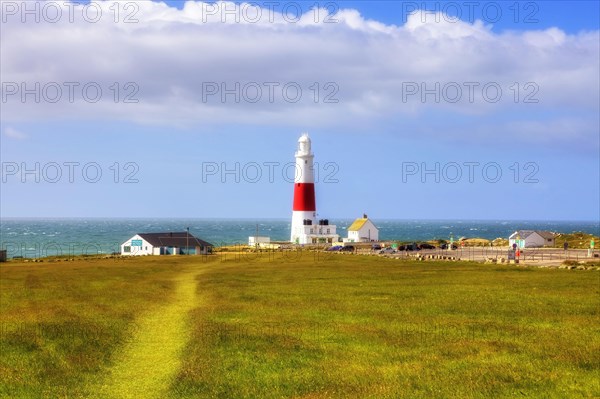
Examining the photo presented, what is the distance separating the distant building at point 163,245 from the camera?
105 meters

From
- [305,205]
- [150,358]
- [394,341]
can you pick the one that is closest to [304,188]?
[305,205]

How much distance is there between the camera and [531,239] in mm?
110812

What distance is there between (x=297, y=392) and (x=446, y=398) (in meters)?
4.39

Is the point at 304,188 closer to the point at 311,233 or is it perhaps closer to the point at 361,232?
the point at 311,233

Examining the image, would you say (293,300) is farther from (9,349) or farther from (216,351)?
(9,349)

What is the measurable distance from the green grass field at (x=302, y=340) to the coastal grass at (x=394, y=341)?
0.07m

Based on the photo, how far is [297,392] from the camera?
66.0ft

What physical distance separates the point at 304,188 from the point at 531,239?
38547 millimetres

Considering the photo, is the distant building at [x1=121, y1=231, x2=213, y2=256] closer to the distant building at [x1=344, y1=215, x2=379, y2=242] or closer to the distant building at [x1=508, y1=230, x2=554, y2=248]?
the distant building at [x1=344, y1=215, x2=379, y2=242]

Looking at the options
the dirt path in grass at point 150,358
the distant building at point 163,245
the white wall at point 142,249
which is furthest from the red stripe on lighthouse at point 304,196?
the dirt path in grass at point 150,358

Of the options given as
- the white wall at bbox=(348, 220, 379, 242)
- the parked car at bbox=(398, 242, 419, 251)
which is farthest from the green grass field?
the white wall at bbox=(348, 220, 379, 242)

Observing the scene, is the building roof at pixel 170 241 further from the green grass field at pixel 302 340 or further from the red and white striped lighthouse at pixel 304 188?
the green grass field at pixel 302 340

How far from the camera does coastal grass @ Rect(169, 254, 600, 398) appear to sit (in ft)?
67.8

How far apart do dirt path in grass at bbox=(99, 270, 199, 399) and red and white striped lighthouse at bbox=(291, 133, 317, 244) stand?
256ft
